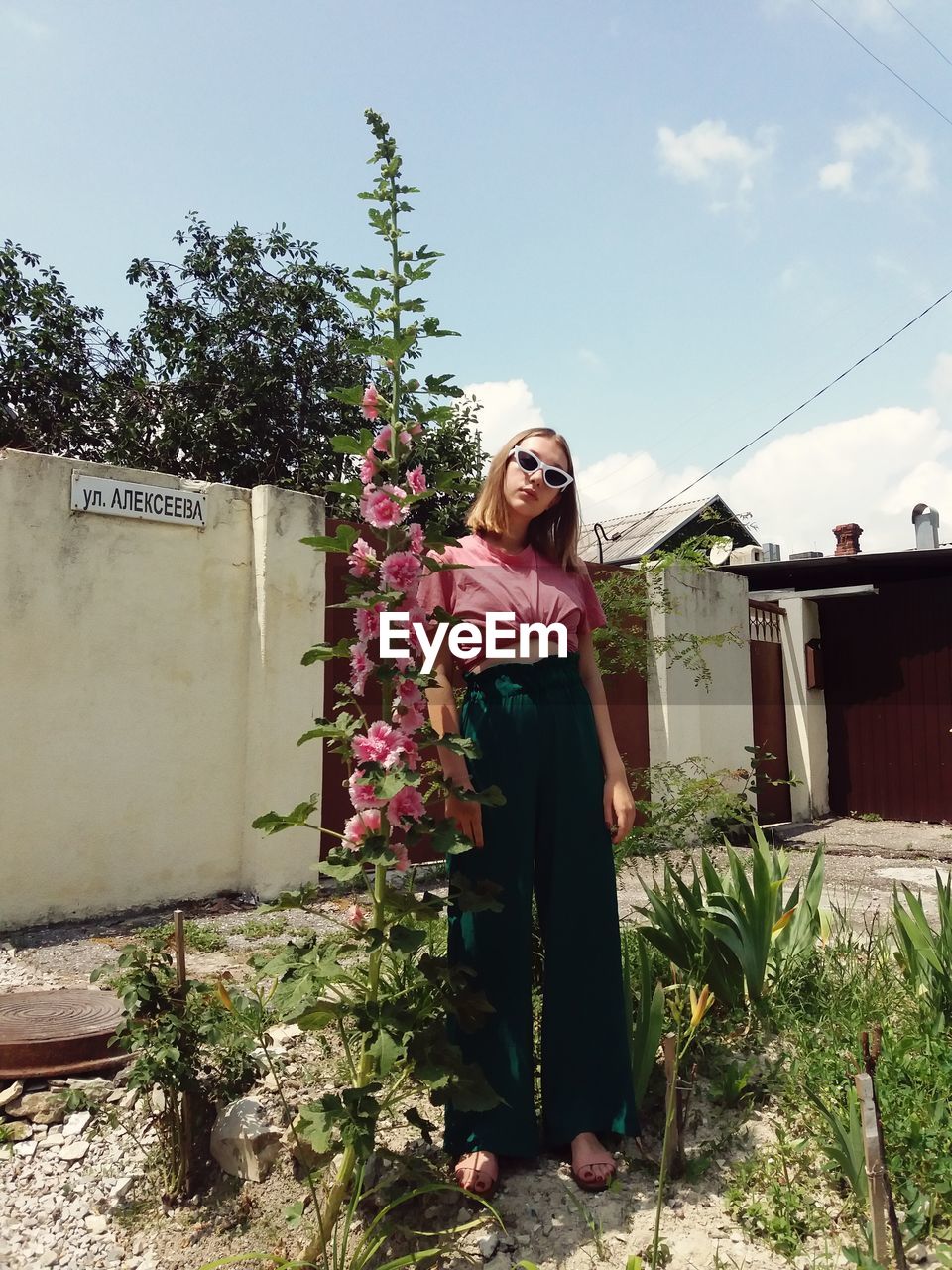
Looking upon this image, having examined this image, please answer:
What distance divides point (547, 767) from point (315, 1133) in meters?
0.91

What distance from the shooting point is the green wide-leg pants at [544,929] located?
212 centimetres

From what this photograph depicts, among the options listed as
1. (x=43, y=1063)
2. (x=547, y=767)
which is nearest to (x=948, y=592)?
(x=547, y=767)

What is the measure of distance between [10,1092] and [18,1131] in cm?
11

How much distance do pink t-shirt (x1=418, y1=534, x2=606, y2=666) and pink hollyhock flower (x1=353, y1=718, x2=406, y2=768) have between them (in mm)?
364

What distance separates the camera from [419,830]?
6.27 feet

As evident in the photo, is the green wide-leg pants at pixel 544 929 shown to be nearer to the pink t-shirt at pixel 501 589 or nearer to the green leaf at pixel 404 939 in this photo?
the pink t-shirt at pixel 501 589

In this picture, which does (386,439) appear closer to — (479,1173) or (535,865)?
(535,865)

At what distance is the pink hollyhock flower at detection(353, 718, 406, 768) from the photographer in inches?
74.4

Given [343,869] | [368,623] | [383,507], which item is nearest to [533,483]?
[383,507]

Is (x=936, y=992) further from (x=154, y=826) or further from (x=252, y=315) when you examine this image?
(x=252, y=315)

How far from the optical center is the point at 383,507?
6.38 ft

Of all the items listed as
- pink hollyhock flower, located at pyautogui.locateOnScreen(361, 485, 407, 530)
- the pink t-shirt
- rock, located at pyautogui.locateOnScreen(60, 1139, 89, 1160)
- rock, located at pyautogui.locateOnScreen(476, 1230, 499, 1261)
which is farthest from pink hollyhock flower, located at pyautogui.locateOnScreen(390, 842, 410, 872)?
rock, located at pyautogui.locateOnScreen(60, 1139, 89, 1160)

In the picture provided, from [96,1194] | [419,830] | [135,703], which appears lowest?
[96,1194]
